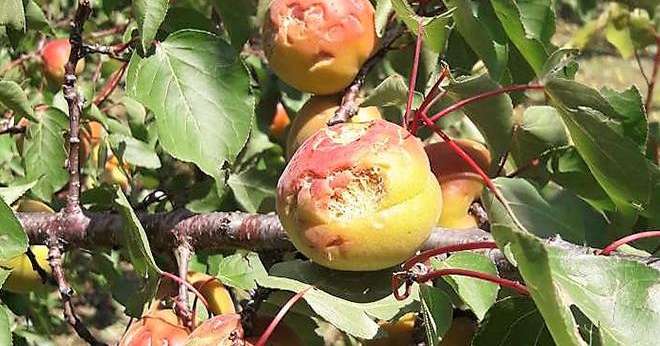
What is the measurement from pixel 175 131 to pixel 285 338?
0.25 metres

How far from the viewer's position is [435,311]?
77 centimetres

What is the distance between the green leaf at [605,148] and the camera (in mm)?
876

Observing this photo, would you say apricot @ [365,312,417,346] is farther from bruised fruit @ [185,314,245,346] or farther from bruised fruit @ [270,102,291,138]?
bruised fruit @ [270,102,291,138]

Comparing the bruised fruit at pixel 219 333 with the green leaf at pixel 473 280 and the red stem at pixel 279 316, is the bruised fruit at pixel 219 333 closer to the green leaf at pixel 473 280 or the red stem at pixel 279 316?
the red stem at pixel 279 316

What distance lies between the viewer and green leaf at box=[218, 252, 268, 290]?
0.90m

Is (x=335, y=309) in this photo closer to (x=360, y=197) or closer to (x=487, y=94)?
(x=360, y=197)

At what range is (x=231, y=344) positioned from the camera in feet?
2.59

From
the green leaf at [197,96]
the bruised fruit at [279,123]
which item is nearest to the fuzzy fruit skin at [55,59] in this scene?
the bruised fruit at [279,123]

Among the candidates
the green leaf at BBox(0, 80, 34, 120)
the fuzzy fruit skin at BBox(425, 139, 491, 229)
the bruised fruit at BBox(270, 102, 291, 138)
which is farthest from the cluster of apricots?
the bruised fruit at BBox(270, 102, 291, 138)

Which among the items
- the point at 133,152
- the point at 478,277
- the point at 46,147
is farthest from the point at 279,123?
the point at 478,277

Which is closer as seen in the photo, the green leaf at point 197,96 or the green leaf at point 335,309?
the green leaf at point 335,309

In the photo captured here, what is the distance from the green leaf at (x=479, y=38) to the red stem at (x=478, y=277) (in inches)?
11.6

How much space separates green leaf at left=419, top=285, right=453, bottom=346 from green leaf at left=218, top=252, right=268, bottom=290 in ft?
0.56

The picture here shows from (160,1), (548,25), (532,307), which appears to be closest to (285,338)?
(532,307)
